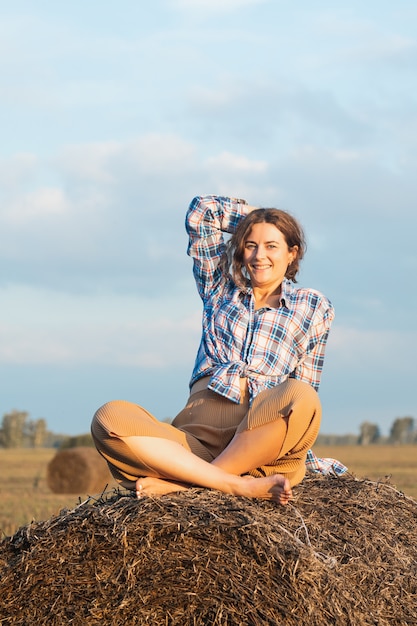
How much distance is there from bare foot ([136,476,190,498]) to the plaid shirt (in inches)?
26.9

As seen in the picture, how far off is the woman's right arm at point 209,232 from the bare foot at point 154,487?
148 cm

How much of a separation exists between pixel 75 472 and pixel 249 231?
13.3m

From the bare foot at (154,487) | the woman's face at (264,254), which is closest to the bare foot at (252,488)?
the bare foot at (154,487)

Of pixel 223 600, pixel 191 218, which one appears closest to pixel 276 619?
pixel 223 600

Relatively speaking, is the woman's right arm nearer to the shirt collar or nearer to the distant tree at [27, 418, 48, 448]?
the shirt collar

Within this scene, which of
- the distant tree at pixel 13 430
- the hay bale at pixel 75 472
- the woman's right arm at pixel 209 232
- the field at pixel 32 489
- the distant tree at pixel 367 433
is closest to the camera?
the woman's right arm at pixel 209 232

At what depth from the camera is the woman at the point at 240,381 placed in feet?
15.4

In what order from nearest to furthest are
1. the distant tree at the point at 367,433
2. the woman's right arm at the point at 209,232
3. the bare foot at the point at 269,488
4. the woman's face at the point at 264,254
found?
the bare foot at the point at 269,488, the woman's face at the point at 264,254, the woman's right arm at the point at 209,232, the distant tree at the point at 367,433

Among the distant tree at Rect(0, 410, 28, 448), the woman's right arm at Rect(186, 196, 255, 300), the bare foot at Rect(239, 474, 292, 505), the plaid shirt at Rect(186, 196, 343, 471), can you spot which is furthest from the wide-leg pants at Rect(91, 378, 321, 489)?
the distant tree at Rect(0, 410, 28, 448)

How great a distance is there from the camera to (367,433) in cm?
5253

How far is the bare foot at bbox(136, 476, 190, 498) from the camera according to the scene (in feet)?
15.3

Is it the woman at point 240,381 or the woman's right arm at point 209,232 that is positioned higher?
the woman's right arm at point 209,232

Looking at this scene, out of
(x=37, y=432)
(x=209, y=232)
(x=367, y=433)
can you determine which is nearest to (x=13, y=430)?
(x=37, y=432)

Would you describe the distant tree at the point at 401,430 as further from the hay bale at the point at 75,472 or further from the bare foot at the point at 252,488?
the bare foot at the point at 252,488
